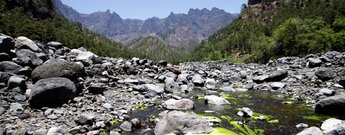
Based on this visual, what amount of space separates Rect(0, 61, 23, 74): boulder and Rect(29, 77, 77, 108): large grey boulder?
5195mm

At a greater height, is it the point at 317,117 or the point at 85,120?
the point at 85,120

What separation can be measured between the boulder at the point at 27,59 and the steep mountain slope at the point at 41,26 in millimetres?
37933

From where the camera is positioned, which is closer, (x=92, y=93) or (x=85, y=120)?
(x=85, y=120)

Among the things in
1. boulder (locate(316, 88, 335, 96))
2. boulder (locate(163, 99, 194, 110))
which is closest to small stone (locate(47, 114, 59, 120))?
boulder (locate(163, 99, 194, 110))

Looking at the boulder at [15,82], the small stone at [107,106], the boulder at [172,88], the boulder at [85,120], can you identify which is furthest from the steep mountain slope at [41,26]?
the boulder at [85,120]

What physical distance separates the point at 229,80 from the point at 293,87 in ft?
33.4

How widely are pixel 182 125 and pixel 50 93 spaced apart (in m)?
8.61

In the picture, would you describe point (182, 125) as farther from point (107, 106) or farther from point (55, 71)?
point (55, 71)

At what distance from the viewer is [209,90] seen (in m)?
28.7

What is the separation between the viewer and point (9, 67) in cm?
2223

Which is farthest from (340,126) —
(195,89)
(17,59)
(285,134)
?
(17,59)

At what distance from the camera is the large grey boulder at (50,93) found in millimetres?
17781

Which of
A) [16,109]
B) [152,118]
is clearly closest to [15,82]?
[16,109]

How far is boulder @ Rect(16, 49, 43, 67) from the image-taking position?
24.0m
